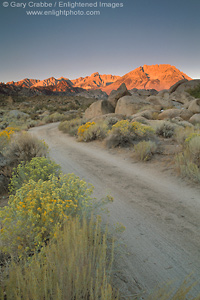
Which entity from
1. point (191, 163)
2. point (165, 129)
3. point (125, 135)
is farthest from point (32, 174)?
point (165, 129)

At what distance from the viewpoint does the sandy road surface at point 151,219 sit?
87.4 inches

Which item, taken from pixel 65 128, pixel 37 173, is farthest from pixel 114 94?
pixel 37 173

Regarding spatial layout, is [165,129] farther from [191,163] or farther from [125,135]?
[191,163]

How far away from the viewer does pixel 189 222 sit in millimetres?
3156

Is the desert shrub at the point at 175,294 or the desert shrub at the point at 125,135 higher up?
the desert shrub at the point at 125,135

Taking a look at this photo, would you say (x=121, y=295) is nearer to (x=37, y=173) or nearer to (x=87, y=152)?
(x=37, y=173)

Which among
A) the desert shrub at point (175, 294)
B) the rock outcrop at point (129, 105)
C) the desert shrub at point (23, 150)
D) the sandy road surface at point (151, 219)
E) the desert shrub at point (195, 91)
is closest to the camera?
the desert shrub at point (175, 294)

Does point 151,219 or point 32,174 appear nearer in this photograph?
point 151,219

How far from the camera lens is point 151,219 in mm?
3281

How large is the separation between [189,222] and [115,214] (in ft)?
4.46

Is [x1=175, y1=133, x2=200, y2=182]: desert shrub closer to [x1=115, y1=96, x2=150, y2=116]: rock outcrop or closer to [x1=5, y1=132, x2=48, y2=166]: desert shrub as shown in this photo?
[x1=5, y1=132, x2=48, y2=166]: desert shrub

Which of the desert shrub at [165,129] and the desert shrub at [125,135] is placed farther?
the desert shrub at [165,129]

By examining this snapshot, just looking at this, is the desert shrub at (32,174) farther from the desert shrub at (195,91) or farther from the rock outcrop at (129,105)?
the desert shrub at (195,91)

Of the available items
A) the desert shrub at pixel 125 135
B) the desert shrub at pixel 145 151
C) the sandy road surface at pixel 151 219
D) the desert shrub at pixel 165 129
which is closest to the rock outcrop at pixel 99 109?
the desert shrub at pixel 165 129
